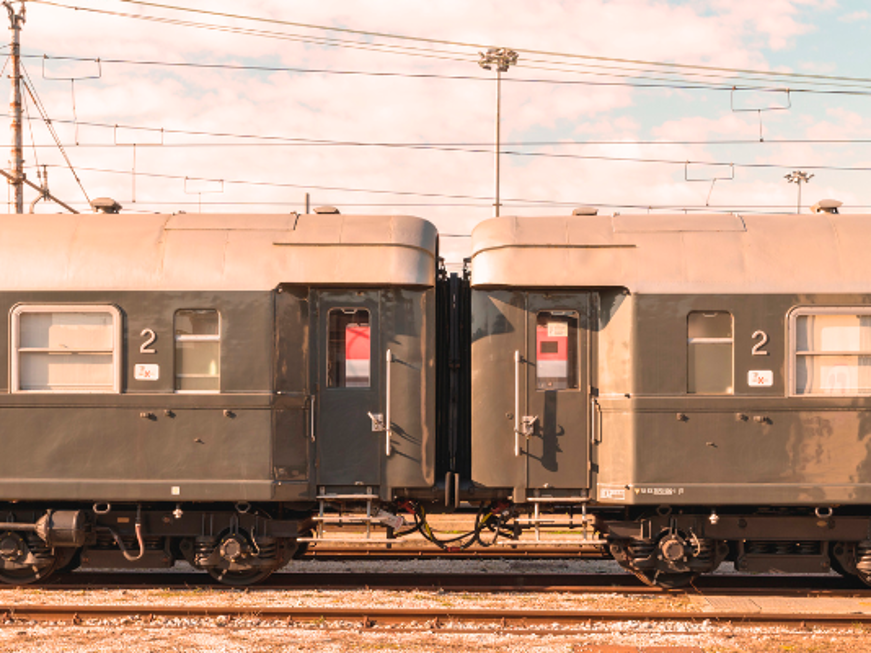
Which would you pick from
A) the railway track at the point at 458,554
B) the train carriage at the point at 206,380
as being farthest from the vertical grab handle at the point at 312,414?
the railway track at the point at 458,554

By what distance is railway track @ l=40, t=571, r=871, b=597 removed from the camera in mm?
8820

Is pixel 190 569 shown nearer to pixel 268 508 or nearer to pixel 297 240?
pixel 268 508

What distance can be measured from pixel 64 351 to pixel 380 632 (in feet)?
15.3

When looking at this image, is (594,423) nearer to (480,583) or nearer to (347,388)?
(480,583)

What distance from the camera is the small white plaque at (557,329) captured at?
27.9 feet

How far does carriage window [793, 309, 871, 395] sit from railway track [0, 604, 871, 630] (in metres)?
2.43

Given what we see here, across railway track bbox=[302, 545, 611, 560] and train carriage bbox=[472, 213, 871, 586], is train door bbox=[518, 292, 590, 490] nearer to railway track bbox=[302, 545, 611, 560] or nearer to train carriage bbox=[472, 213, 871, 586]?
train carriage bbox=[472, 213, 871, 586]

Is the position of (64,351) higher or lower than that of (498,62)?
lower

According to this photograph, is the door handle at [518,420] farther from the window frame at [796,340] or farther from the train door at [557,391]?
the window frame at [796,340]

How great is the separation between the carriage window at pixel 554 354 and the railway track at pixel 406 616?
2.51 metres

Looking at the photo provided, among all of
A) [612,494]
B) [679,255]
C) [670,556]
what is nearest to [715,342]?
[679,255]

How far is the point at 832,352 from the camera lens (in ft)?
26.6

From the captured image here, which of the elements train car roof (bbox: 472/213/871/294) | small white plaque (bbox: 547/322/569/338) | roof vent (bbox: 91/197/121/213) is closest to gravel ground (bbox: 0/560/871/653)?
small white plaque (bbox: 547/322/569/338)

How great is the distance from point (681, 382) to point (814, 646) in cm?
286
